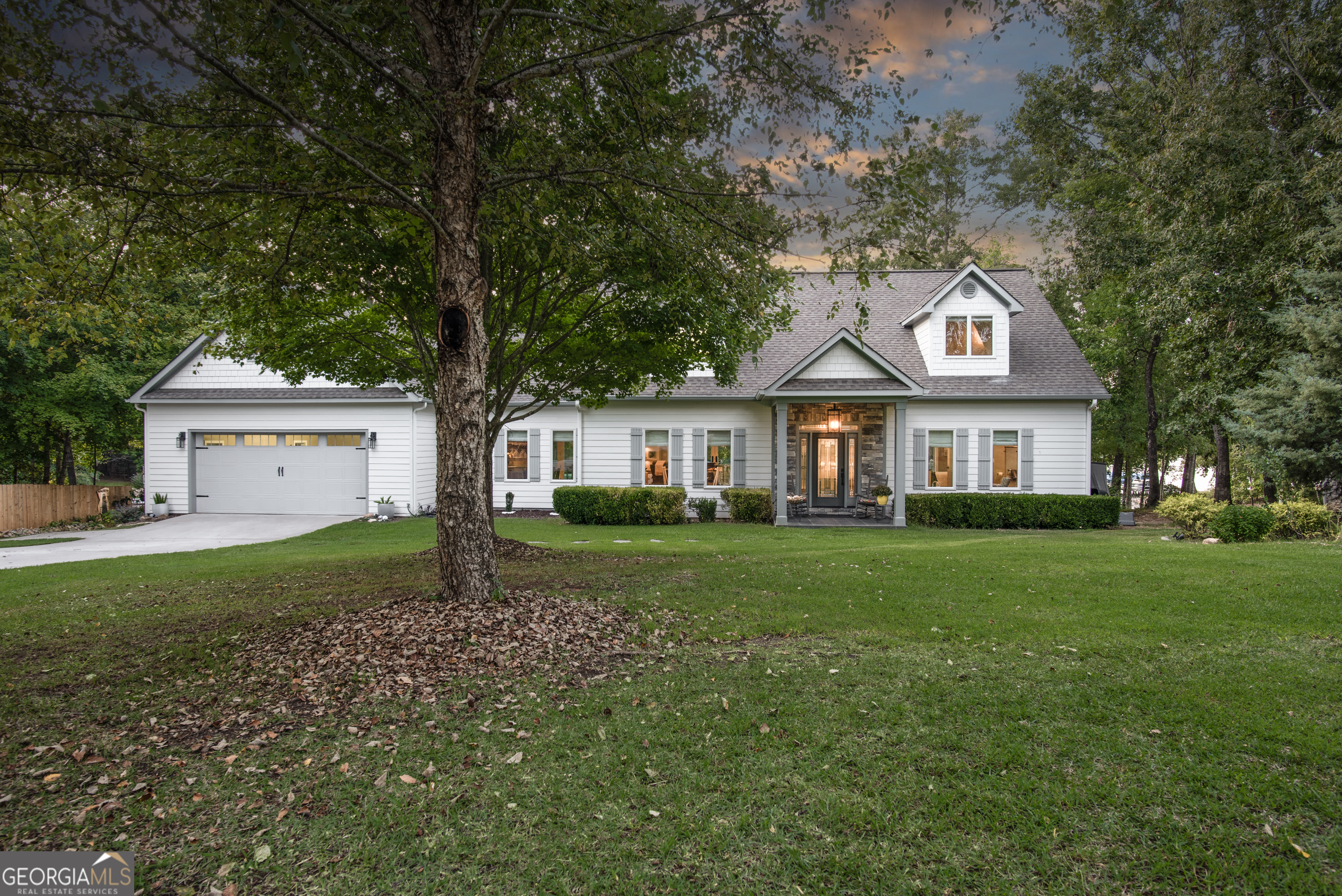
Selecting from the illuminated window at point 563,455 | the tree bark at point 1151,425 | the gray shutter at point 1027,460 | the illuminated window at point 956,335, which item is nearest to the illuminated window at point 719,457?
the illuminated window at point 563,455

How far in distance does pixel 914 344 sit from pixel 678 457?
24.3ft

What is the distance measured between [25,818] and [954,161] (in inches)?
1090

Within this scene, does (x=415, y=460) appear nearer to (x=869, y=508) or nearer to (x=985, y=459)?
(x=869, y=508)

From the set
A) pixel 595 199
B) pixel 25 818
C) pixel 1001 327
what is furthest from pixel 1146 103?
pixel 25 818

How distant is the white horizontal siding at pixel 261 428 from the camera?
17094 mm

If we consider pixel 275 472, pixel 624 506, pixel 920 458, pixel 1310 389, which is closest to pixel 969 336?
pixel 920 458

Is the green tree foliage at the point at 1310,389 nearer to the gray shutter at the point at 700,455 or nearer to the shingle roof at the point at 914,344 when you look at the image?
the shingle roof at the point at 914,344

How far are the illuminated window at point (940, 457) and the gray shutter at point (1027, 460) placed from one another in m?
1.71

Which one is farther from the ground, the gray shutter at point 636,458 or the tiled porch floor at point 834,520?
the gray shutter at point 636,458

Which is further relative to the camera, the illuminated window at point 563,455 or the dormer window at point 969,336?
the illuminated window at point 563,455

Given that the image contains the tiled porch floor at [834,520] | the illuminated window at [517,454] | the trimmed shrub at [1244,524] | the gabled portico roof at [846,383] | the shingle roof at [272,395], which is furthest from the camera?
the illuminated window at [517,454]

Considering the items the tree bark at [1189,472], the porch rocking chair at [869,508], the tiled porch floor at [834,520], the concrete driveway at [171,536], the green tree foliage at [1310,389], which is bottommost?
the concrete driveway at [171,536]

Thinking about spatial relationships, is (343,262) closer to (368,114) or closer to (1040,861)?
(368,114)

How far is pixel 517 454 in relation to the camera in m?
18.1
